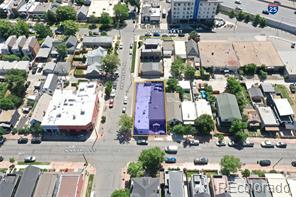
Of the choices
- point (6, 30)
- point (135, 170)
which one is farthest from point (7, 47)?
point (135, 170)

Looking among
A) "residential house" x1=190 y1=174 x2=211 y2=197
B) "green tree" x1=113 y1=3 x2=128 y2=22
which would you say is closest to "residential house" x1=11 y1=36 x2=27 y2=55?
"green tree" x1=113 y1=3 x2=128 y2=22

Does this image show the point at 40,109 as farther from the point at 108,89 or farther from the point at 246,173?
the point at 246,173

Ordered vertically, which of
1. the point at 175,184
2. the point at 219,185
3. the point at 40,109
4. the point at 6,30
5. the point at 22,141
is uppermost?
the point at 6,30

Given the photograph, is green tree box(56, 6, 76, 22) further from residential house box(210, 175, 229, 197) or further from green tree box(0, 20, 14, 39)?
residential house box(210, 175, 229, 197)

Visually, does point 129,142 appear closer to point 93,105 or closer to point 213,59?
point 93,105

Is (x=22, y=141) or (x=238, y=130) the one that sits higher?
(x=238, y=130)

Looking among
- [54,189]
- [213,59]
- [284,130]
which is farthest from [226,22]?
[54,189]
